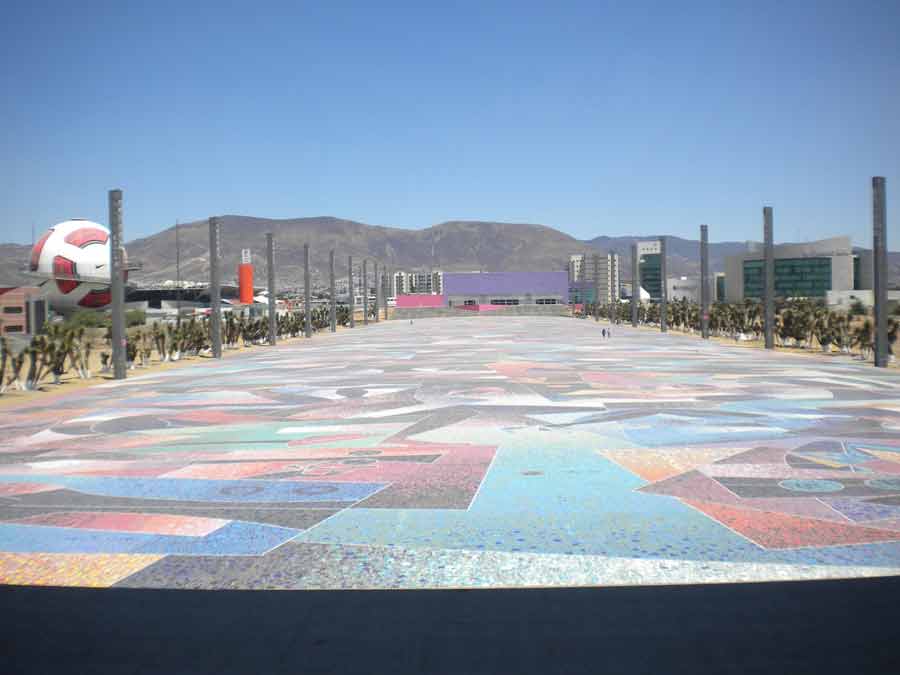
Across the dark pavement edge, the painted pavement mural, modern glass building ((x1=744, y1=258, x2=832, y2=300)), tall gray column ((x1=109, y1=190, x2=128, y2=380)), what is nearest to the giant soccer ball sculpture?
tall gray column ((x1=109, y1=190, x2=128, y2=380))

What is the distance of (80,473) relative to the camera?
10.9 metres

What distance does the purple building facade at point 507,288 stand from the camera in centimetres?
14188

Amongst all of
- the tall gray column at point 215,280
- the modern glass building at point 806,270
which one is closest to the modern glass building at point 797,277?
the modern glass building at point 806,270

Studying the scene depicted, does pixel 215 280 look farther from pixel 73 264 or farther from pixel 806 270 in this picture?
pixel 806 270

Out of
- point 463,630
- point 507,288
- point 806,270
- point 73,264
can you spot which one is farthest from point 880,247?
point 806,270

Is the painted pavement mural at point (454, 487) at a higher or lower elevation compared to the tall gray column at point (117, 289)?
lower

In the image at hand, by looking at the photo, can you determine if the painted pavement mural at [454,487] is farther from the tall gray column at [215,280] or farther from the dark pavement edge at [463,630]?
the tall gray column at [215,280]

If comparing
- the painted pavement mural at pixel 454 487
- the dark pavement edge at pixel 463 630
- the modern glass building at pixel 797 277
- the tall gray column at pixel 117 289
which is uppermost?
the modern glass building at pixel 797 277

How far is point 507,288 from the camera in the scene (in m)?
143

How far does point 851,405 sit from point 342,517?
39.7 feet

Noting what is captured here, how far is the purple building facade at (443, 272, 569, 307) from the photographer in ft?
465

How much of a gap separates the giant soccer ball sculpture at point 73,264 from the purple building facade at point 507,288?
86.4 m

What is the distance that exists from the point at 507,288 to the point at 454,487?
5267 inches

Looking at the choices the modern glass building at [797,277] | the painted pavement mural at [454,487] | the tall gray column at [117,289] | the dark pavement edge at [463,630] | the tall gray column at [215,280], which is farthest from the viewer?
the modern glass building at [797,277]
